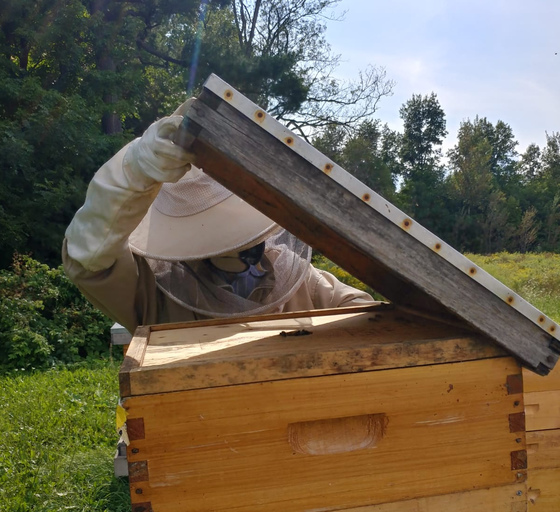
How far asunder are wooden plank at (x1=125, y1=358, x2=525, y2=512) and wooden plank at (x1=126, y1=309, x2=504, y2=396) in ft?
0.06

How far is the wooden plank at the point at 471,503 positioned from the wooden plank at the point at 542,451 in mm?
438

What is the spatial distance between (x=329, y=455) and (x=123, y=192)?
29.6 inches

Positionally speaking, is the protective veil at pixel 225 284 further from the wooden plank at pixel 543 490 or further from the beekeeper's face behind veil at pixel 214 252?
the wooden plank at pixel 543 490

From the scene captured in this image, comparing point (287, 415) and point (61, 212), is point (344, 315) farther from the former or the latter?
point (61, 212)

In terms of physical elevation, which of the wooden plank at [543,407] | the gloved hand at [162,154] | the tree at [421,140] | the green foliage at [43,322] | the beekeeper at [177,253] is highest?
the tree at [421,140]

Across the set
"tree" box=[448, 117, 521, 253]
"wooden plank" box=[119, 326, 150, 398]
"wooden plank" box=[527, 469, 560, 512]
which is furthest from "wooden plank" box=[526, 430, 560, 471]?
"tree" box=[448, 117, 521, 253]

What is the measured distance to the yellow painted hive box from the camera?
2.95 feet

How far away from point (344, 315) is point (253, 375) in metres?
0.62

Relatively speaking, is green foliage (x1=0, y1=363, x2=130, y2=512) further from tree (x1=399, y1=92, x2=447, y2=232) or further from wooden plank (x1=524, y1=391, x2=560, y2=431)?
tree (x1=399, y1=92, x2=447, y2=232)

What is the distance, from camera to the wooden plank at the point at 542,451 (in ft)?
4.64

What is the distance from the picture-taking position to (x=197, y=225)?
1.71 meters

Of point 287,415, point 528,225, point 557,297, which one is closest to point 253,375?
point 287,415

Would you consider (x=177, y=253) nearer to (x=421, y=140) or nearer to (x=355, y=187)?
(x=355, y=187)

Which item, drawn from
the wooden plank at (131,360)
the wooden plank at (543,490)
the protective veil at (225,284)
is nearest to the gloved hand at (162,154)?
the wooden plank at (131,360)
